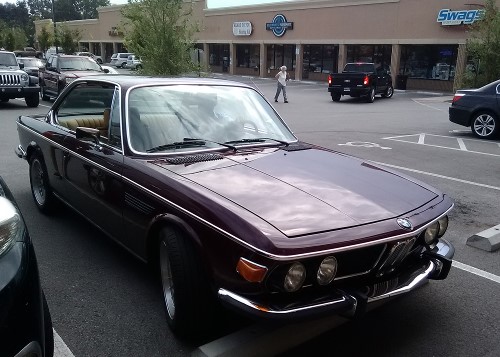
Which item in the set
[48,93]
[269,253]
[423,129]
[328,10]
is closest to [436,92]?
[328,10]

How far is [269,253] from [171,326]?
1.10m

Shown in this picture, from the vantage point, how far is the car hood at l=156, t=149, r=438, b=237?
108 inches

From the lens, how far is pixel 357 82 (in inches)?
862

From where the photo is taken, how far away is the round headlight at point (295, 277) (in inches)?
99.5

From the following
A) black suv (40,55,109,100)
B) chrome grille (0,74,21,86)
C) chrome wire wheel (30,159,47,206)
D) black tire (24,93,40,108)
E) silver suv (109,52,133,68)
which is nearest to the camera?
chrome wire wheel (30,159,47,206)

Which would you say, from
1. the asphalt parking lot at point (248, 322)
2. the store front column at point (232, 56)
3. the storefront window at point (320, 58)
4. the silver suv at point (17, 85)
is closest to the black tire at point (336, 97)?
the storefront window at point (320, 58)

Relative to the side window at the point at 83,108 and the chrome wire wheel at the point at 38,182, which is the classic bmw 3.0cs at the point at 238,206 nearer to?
the side window at the point at 83,108

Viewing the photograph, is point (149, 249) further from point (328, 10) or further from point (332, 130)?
point (328, 10)

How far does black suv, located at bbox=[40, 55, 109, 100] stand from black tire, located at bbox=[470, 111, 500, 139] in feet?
41.0

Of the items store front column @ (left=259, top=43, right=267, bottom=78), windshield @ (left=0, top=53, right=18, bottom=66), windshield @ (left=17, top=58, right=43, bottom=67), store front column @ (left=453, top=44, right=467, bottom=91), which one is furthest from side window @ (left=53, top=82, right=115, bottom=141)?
store front column @ (left=259, top=43, right=267, bottom=78)

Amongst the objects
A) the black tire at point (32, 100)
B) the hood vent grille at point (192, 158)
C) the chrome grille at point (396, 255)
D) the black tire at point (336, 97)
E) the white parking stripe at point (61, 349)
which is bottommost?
the black tire at point (336, 97)

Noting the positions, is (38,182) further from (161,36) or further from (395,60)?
(395,60)

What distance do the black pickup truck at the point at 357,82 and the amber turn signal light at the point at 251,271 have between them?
2055 cm

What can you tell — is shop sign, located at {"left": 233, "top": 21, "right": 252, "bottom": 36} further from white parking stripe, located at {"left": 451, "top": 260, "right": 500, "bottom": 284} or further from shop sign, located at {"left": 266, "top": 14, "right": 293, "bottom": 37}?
white parking stripe, located at {"left": 451, "top": 260, "right": 500, "bottom": 284}
